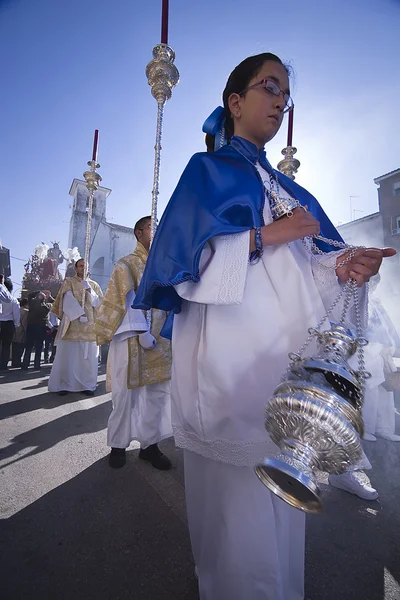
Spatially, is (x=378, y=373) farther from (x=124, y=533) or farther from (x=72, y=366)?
(x=72, y=366)

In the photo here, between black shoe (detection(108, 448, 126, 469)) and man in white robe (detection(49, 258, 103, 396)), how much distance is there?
2778 millimetres

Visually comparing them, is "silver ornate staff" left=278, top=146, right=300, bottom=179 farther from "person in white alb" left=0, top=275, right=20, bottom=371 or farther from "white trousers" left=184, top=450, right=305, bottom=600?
"person in white alb" left=0, top=275, right=20, bottom=371

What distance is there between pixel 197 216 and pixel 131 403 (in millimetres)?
2170

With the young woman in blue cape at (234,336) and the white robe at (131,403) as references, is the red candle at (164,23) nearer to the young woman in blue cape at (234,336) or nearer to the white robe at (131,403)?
the young woman in blue cape at (234,336)

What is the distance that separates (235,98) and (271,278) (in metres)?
0.86

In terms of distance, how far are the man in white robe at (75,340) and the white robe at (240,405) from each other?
14.6 feet

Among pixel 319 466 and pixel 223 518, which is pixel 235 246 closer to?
pixel 319 466

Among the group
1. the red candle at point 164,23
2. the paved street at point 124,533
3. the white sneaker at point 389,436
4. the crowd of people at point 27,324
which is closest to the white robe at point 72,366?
the paved street at point 124,533

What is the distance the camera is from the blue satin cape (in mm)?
1064

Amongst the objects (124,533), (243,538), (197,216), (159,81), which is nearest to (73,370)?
(124,533)

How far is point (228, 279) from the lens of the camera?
41.3 inches

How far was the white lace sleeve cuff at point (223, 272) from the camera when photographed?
3.40 feet

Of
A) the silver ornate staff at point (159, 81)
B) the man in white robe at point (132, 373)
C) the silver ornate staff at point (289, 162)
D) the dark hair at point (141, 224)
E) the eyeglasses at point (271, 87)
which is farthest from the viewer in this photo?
the silver ornate staff at point (289, 162)

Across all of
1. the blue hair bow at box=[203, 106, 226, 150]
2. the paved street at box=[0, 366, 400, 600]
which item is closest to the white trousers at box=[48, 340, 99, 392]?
the paved street at box=[0, 366, 400, 600]
